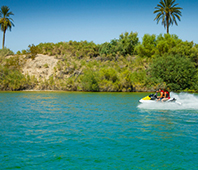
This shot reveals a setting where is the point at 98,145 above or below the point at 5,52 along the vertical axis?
below

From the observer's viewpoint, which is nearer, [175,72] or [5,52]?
[175,72]

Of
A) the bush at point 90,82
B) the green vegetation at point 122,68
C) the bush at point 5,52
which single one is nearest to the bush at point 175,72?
the green vegetation at point 122,68

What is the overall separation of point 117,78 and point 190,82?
15.6 metres

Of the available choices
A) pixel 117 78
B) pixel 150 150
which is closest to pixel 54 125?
pixel 150 150

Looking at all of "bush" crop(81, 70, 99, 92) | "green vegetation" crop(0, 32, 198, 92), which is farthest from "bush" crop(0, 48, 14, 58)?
"bush" crop(81, 70, 99, 92)

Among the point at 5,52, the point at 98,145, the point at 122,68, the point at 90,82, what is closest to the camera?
the point at 98,145

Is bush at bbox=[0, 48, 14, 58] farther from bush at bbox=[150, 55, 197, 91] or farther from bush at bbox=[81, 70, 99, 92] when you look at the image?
bush at bbox=[150, 55, 197, 91]

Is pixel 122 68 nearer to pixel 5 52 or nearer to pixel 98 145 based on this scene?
pixel 5 52

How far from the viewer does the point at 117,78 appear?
160ft

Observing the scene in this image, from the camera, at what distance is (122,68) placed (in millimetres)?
54844

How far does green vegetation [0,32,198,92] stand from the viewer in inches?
1855

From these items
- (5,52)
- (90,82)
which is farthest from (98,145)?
(5,52)

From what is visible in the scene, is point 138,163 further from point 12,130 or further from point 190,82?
point 190,82

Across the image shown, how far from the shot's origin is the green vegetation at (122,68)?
47125mm
